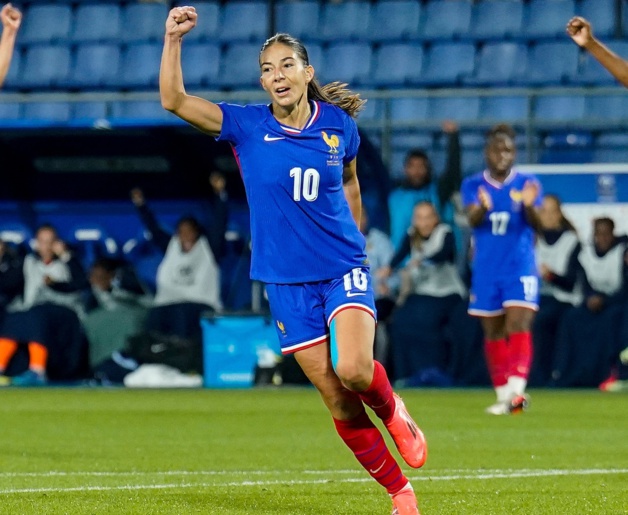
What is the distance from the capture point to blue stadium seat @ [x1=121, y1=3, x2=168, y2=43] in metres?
21.5

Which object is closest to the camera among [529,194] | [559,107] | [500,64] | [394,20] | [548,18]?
[529,194]

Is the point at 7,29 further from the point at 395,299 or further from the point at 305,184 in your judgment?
the point at 395,299

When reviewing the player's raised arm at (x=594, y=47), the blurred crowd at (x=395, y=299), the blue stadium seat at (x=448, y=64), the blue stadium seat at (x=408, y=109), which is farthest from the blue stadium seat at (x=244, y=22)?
the player's raised arm at (x=594, y=47)

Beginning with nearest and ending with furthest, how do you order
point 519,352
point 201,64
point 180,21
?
1. point 180,21
2. point 519,352
3. point 201,64

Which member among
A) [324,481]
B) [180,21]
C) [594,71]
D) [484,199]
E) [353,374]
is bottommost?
[324,481]

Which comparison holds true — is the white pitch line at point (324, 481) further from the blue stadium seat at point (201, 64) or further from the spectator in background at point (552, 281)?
the blue stadium seat at point (201, 64)

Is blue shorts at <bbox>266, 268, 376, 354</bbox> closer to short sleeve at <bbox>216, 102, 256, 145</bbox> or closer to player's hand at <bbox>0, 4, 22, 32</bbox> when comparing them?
short sleeve at <bbox>216, 102, 256, 145</bbox>

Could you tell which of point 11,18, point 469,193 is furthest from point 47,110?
point 11,18

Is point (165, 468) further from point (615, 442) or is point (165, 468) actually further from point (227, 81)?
point (227, 81)

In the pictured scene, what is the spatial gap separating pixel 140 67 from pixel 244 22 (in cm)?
170

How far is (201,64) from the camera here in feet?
68.4

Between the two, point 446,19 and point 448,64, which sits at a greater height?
point 446,19

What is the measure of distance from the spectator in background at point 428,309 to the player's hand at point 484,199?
296 cm

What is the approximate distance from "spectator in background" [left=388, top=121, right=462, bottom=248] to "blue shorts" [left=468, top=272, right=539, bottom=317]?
3.21 metres
